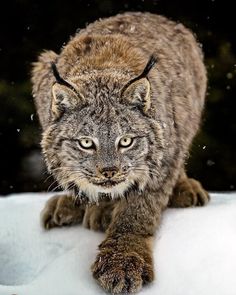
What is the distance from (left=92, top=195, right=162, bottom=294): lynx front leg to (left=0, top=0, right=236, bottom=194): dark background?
400cm

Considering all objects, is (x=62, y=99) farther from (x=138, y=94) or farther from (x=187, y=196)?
(x=187, y=196)

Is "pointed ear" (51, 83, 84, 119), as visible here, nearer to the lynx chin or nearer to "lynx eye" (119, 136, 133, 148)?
the lynx chin

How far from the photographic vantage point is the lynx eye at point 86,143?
4.68 m

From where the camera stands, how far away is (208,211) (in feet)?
17.2

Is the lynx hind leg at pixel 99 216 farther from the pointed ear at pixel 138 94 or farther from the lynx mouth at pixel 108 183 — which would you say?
the pointed ear at pixel 138 94

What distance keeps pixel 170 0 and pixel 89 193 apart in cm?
505

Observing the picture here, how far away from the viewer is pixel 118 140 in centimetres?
467

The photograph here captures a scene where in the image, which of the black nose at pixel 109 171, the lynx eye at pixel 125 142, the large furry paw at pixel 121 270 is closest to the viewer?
the large furry paw at pixel 121 270

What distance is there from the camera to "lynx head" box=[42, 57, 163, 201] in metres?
4.65

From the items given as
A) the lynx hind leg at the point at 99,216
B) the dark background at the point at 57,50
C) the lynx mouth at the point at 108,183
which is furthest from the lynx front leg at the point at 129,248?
the dark background at the point at 57,50

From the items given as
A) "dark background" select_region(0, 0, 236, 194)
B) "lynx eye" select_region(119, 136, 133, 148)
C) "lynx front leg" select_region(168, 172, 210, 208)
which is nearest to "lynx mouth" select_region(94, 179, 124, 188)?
"lynx eye" select_region(119, 136, 133, 148)

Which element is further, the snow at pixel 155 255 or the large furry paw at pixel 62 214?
the large furry paw at pixel 62 214

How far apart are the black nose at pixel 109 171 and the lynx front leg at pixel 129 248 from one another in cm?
44

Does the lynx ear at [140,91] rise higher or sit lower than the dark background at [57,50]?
higher
